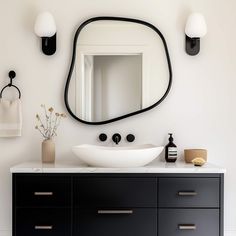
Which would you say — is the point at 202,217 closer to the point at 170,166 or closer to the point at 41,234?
the point at 170,166

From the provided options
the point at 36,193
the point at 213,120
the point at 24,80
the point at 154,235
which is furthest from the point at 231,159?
the point at 24,80

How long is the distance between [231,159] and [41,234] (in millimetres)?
1489

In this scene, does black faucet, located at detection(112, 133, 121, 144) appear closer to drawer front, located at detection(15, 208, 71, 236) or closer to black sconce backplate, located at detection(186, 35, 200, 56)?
drawer front, located at detection(15, 208, 71, 236)

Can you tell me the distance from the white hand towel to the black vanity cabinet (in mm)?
565

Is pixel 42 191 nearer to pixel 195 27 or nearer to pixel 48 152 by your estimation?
pixel 48 152

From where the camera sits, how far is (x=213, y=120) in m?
2.86

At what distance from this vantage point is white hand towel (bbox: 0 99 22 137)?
279 centimetres

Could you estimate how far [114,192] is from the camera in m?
2.40

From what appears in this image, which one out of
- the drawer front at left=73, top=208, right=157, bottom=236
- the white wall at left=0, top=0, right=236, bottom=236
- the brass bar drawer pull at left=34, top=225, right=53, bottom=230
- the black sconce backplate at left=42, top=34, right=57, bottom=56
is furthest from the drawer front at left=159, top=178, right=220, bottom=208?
the black sconce backplate at left=42, top=34, right=57, bottom=56

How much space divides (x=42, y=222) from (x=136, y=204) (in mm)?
617

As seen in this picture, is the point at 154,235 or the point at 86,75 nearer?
the point at 154,235

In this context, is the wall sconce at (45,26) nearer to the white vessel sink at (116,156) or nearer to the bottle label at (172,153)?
the white vessel sink at (116,156)

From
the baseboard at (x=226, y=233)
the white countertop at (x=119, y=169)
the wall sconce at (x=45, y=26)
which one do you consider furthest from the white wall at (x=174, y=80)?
the white countertop at (x=119, y=169)

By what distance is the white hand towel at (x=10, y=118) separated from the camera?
2785 millimetres
